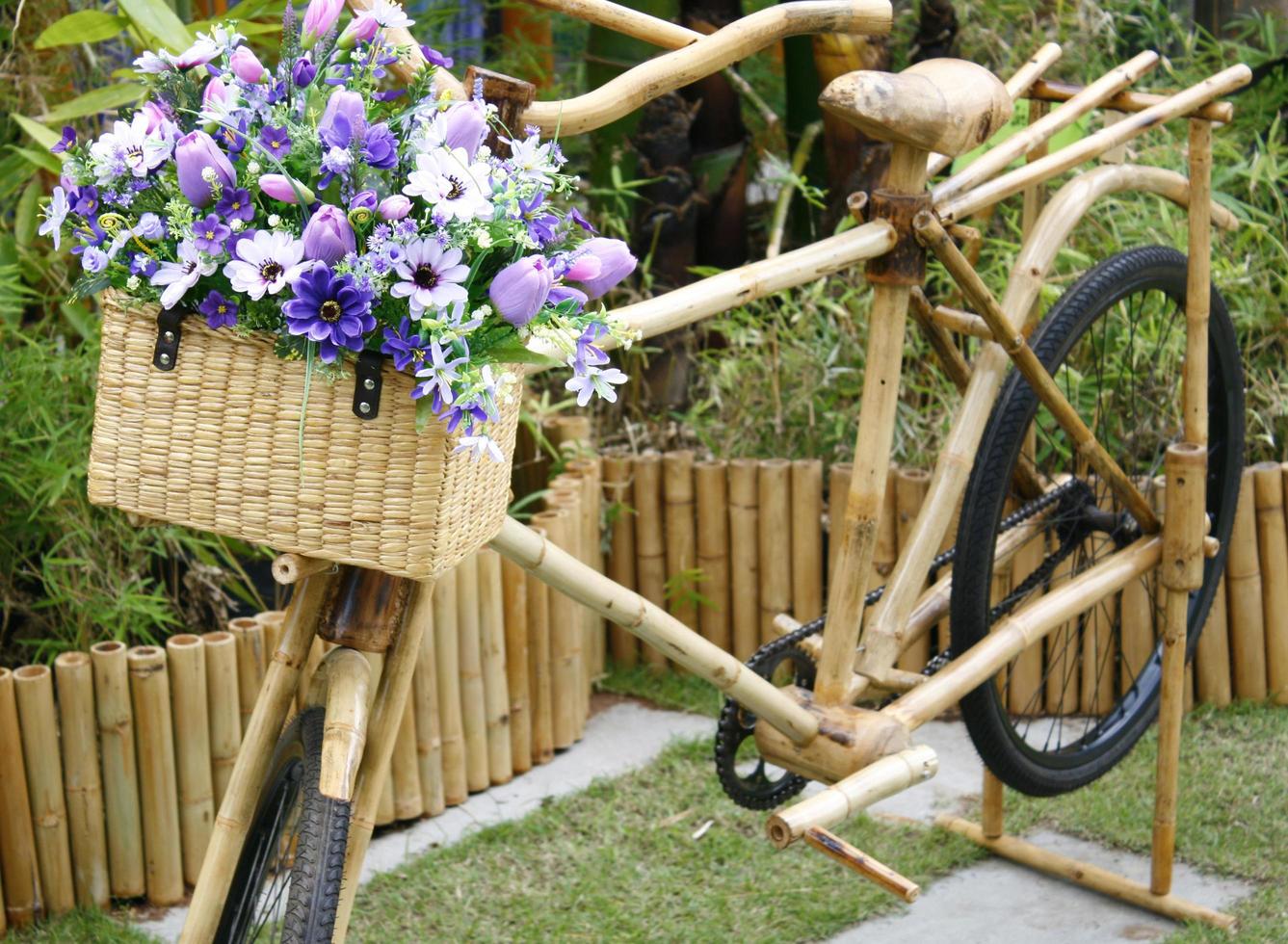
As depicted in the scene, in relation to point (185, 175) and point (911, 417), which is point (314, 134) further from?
point (911, 417)

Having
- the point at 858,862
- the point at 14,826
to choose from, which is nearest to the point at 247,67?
the point at 858,862

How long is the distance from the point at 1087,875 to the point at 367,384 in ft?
6.79

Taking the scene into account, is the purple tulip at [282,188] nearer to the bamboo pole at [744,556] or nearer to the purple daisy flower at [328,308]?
the purple daisy flower at [328,308]

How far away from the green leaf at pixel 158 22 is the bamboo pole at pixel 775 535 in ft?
5.77

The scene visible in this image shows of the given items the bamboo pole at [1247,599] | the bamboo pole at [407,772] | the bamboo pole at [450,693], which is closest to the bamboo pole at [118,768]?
the bamboo pole at [407,772]

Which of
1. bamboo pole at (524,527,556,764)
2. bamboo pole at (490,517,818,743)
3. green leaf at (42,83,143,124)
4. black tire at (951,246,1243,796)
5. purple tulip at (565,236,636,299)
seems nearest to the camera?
purple tulip at (565,236,636,299)

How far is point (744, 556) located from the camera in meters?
3.94

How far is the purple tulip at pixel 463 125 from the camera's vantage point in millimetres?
1507

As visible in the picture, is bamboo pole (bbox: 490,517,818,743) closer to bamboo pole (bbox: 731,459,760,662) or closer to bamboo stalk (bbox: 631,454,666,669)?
bamboo pole (bbox: 731,459,760,662)

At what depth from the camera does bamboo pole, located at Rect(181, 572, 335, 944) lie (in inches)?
73.5

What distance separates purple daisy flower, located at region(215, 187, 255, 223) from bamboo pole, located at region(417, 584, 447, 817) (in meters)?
1.84

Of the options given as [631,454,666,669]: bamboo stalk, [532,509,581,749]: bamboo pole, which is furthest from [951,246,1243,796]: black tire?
[532,509,581,749]: bamboo pole

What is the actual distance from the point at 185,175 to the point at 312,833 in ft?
2.49

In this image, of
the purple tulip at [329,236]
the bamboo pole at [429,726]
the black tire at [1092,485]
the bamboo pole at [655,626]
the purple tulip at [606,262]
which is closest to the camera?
the purple tulip at [329,236]
